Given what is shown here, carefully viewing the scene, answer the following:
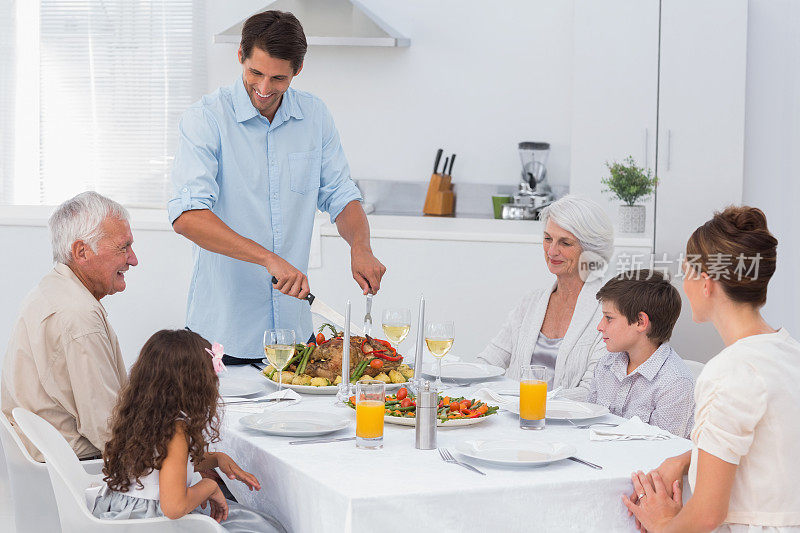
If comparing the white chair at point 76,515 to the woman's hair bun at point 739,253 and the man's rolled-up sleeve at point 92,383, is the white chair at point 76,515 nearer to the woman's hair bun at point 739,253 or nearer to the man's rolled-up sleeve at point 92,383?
the man's rolled-up sleeve at point 92,383

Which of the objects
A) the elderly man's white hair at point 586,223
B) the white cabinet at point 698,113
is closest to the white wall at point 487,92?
the white cabinet at point 698,113

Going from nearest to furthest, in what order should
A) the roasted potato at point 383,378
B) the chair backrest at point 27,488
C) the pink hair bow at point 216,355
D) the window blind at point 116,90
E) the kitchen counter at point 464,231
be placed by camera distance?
the pink hair bow at point 216,355 < the chair backrest at point 27,488 < the roasted potato at point 383,378 < the kitchen counter at point 464,231 < the window blind at point 116,90

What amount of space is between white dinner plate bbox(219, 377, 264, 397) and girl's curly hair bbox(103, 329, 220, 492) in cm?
34

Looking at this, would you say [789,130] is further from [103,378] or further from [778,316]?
[103,378]

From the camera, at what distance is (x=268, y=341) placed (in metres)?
1.96

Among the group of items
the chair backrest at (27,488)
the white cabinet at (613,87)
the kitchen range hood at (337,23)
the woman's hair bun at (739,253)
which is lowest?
the chair backrest at (27,488)

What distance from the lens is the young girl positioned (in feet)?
5.23

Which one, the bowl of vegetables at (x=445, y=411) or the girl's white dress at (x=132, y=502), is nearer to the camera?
the girl's white dress at (x=132, y=502)

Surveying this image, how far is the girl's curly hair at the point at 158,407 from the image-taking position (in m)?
1.60

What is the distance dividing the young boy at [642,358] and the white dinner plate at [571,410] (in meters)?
0.23

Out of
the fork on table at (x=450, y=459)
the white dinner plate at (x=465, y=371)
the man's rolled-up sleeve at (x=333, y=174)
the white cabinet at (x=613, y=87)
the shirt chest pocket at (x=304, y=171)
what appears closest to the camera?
the fork on table at (x=450, y=459)

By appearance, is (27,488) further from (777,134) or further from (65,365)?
(777,134)

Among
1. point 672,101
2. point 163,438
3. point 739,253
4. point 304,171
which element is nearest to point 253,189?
point 304,171

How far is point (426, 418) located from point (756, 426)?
54 centimetres
